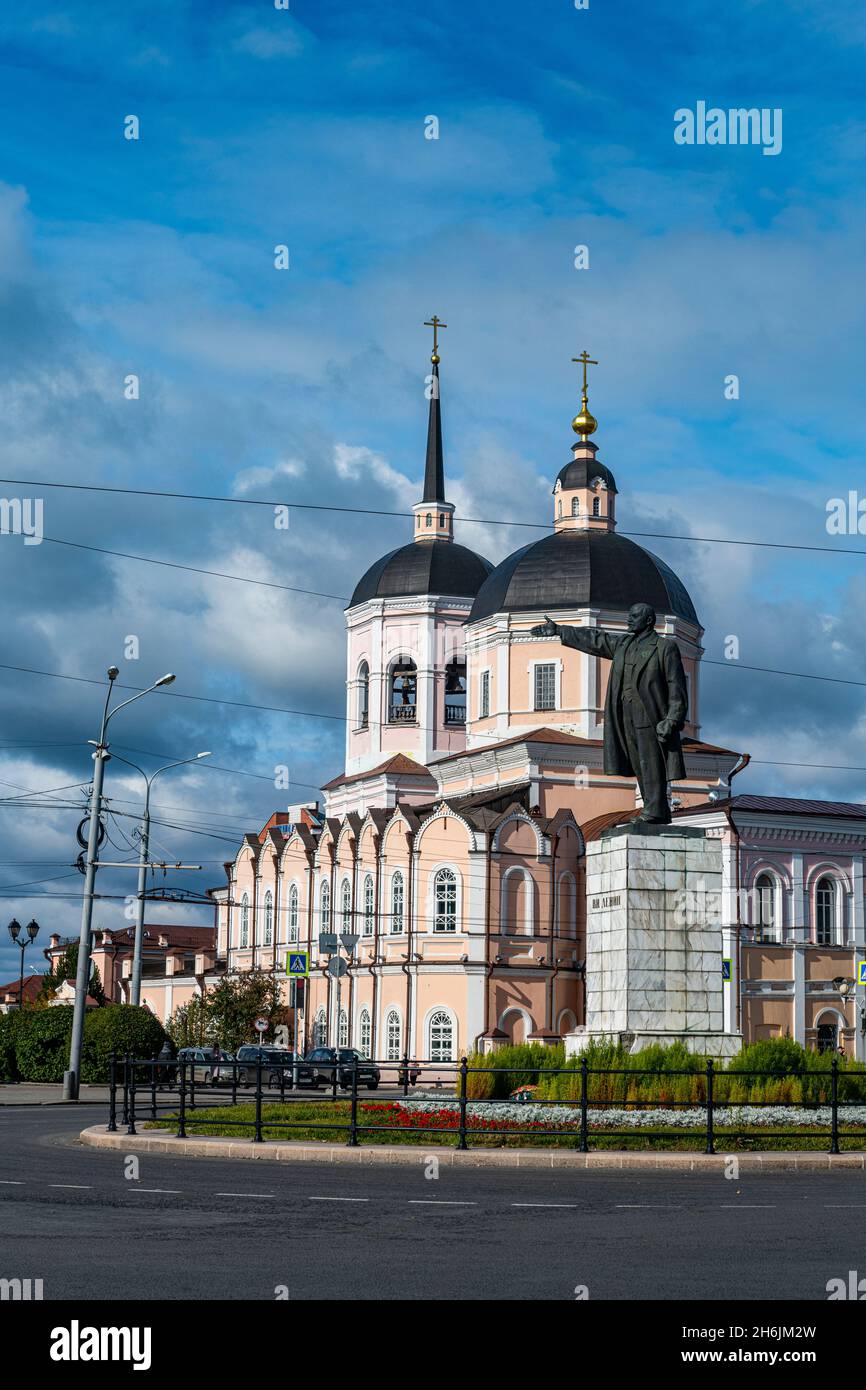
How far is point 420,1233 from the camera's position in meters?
12.7

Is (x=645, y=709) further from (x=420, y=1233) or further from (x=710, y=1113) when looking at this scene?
(x=420, y=1233)

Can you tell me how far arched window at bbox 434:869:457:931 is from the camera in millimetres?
59562

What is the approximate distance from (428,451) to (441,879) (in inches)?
951

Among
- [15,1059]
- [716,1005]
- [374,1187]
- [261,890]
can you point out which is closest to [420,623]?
[261,890]

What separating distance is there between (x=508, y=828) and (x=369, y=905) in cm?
717

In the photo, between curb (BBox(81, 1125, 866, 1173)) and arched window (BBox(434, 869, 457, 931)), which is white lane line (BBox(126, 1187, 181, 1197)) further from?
arched window (BBox(434, 869, 457, 931))

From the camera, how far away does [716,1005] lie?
76.2ft

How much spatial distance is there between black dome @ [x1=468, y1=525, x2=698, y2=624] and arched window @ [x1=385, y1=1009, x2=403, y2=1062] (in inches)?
580

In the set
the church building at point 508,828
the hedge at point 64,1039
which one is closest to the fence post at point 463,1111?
the hedge at point 64,1039

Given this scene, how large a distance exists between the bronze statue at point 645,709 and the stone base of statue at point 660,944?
61 cm

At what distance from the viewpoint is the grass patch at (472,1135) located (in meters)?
19.8

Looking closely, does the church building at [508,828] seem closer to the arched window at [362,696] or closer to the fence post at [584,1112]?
the arched window at [362,696]

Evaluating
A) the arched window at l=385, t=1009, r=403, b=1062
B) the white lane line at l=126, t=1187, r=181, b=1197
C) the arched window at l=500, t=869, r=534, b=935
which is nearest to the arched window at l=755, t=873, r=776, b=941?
the arched window at l=500, t=869, r=534, b=935
